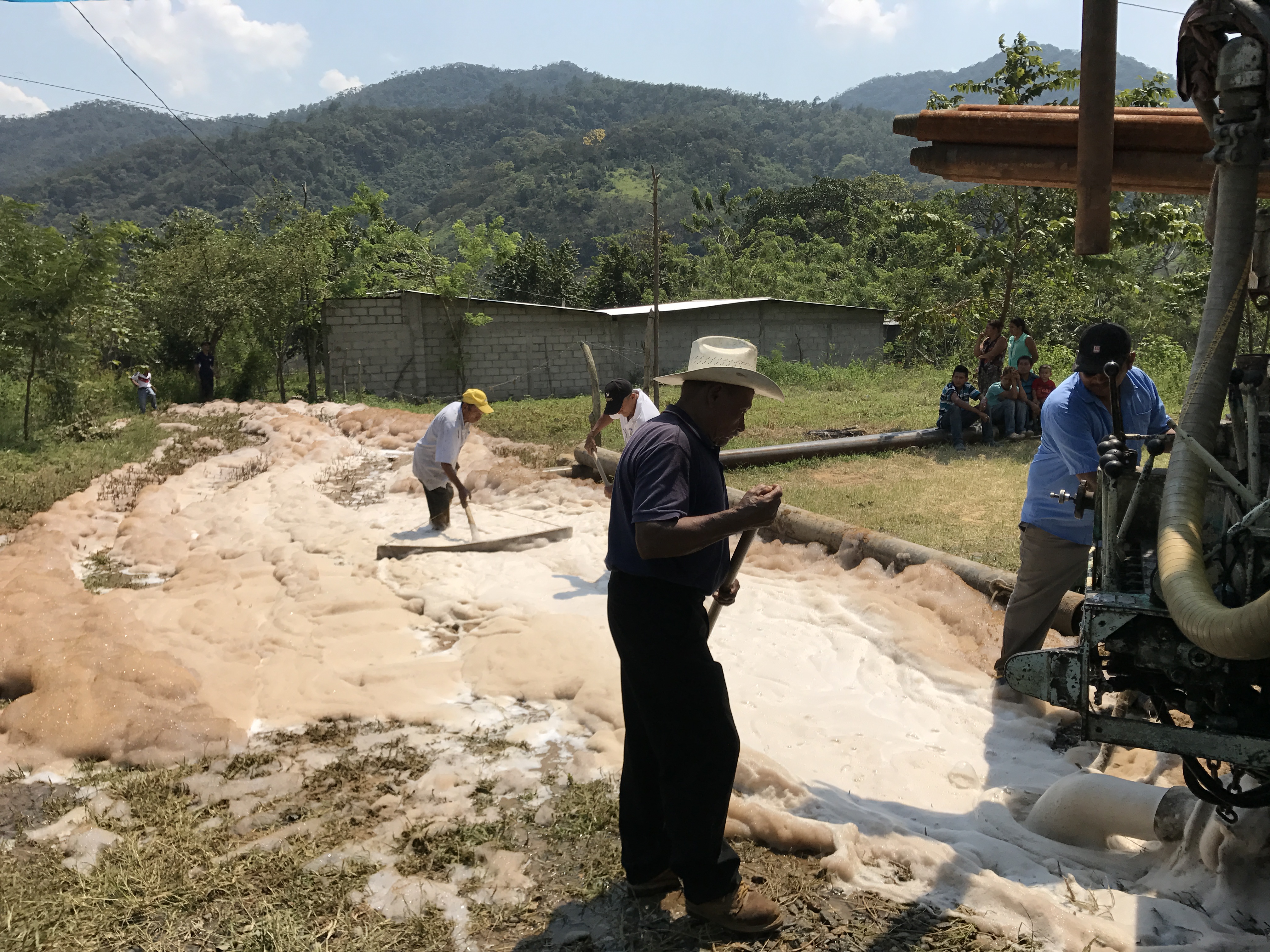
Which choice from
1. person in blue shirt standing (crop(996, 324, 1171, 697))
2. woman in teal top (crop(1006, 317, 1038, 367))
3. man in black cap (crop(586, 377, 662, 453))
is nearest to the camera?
person in blue shirt standing (crop(996, 324, 1171, 697))

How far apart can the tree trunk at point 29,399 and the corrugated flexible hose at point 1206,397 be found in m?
15.1

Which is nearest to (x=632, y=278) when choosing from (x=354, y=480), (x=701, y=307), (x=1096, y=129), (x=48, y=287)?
(x=701, y=307)

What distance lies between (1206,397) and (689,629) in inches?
59.4

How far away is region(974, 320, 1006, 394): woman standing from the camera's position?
39.5 ft

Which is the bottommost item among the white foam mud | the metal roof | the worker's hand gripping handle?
the white foam mud

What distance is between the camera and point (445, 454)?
758cm

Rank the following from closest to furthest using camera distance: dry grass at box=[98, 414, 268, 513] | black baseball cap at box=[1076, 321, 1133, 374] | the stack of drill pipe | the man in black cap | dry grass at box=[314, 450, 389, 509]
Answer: the stack of drill pipe → black baseball cap at box=[1076, 321, 1133, 374] → the man in black cap → dry grass at box=[314, 450, 389, 509] → dry grass at box=[98, 414, 268, 513]

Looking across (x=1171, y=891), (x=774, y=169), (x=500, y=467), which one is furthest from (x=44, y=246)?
(x=774, y=169)

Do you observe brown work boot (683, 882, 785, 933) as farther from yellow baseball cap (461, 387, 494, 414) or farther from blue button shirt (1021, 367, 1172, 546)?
yellow baseball cap (461, 387, 494, 414)

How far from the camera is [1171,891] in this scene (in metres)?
2.76

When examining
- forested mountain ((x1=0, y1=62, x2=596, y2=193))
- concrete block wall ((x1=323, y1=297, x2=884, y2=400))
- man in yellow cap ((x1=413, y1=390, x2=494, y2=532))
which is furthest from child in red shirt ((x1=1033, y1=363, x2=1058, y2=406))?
forested mountain ((x1=0, y1=62, x2=596, y2=193))

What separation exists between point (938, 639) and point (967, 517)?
3.06 meters

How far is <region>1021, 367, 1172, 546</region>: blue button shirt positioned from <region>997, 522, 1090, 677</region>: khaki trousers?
0.05 m

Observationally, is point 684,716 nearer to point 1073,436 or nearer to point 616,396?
point 1073,436
